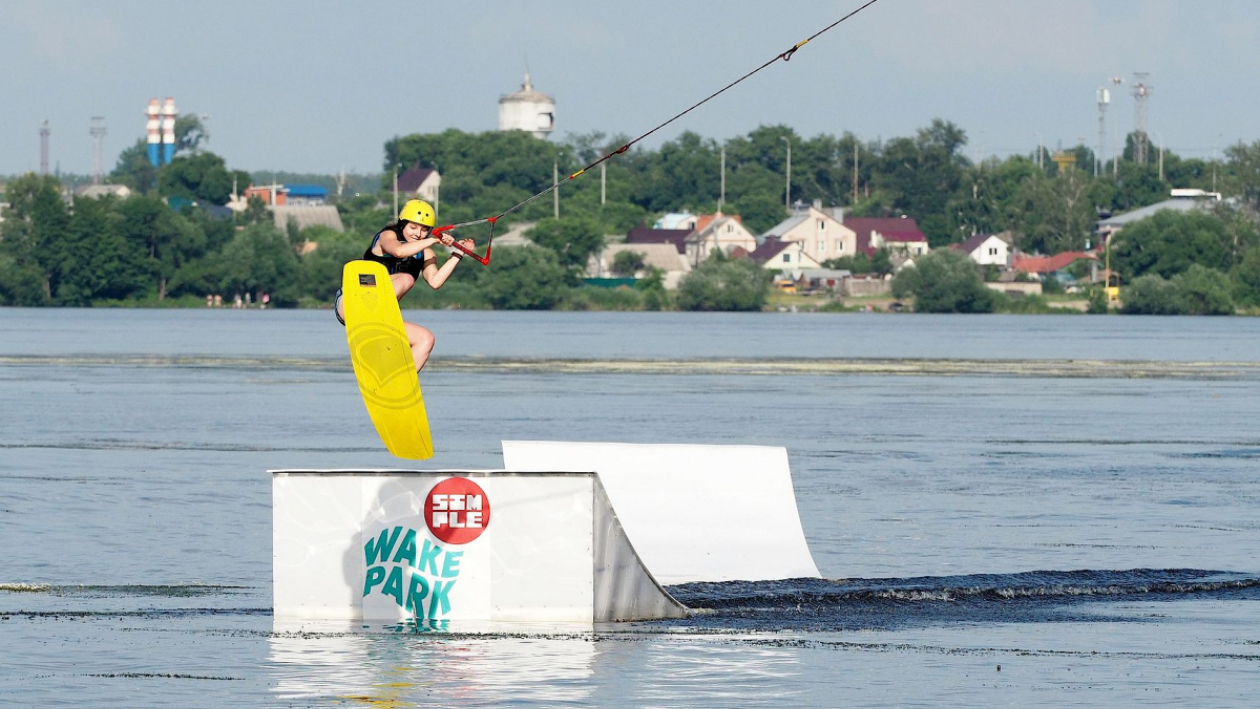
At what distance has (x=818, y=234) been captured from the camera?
15800 centimetres

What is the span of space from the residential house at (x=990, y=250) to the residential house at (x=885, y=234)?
403 centimetres

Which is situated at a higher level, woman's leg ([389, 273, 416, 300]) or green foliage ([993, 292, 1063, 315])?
woman's leg ([389, 273, 416, 300])

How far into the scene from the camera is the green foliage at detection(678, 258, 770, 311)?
12600cm

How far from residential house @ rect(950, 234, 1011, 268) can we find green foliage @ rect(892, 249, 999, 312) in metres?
26.9

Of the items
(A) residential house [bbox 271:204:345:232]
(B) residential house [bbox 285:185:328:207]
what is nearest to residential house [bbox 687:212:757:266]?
→ (A) residential house [bbox 271:204:345:232]

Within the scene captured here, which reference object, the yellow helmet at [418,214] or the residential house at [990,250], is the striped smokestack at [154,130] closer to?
the residential house at [990,250]

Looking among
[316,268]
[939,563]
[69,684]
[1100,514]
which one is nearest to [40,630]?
[69,684]

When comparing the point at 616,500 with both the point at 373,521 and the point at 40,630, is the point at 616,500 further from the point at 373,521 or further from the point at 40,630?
the point at 40,630

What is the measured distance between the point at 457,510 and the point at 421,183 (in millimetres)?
164126

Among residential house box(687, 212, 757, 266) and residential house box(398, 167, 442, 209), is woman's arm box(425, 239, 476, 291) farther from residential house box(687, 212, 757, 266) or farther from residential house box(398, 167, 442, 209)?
residential house box(398, 167, 442, 209)

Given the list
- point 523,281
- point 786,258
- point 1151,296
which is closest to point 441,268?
point 523,281

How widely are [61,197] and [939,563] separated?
11625cm

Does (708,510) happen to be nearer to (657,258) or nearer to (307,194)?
(657,258)

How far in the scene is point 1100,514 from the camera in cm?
1953
